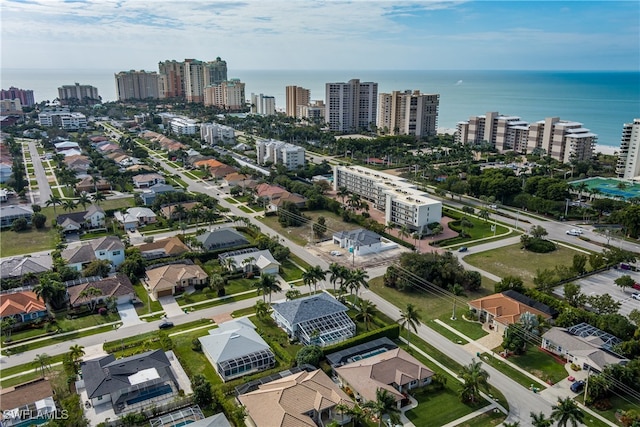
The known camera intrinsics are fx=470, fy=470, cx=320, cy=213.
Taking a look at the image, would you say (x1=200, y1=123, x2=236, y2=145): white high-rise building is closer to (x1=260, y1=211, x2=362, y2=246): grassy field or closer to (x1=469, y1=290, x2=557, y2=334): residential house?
(x1=260, y1=211, x2=362, y2=246): grassy field

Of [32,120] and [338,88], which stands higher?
[338,88]

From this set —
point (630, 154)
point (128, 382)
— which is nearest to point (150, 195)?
point (128, 382)

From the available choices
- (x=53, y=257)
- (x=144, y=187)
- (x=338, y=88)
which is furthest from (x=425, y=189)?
(x=338, y=88)

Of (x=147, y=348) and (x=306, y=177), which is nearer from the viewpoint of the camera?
(x=147, y=348)

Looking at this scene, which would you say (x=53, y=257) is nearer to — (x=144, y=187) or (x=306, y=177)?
(x=144, y=187)

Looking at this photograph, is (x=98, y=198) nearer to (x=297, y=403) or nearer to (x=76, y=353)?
(x=76, y=353)

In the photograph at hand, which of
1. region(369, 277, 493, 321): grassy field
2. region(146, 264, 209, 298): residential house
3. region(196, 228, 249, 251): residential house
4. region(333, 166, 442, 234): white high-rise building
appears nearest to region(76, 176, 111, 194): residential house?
region(196, 228, 249, 251): residential house

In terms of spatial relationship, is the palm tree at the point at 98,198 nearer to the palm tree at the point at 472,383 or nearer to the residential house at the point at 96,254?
the residential house at the point at 96,254
